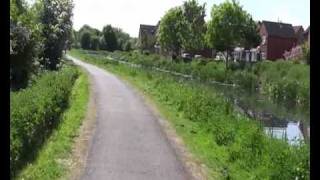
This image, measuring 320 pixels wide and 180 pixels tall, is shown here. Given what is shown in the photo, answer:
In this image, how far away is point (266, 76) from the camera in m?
44.8

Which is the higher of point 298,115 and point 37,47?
point 37,47

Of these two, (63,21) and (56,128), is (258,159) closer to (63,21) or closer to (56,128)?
(56,128)

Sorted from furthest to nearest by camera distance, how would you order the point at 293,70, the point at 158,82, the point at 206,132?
the point at 293,70 < the point at 158,82 < the point at 206,132

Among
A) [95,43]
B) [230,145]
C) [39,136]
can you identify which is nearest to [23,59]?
[39,136]

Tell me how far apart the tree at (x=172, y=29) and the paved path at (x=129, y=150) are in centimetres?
5397

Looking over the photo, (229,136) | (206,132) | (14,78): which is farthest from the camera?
(14,78)

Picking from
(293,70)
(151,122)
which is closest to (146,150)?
(151,122)

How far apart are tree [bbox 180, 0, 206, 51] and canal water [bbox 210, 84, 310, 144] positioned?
3491 centimetres

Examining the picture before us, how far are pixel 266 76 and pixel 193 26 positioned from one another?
1325 inches

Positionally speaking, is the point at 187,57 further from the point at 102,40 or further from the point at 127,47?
the point at 102,40

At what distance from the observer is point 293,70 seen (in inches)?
1665

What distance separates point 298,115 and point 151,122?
1198 cm

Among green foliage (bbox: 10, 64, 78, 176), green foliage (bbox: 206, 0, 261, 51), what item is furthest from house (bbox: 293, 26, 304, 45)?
green foliage (bbox: 10, 64, 78, 176)

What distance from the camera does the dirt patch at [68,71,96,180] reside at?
34.1ft
